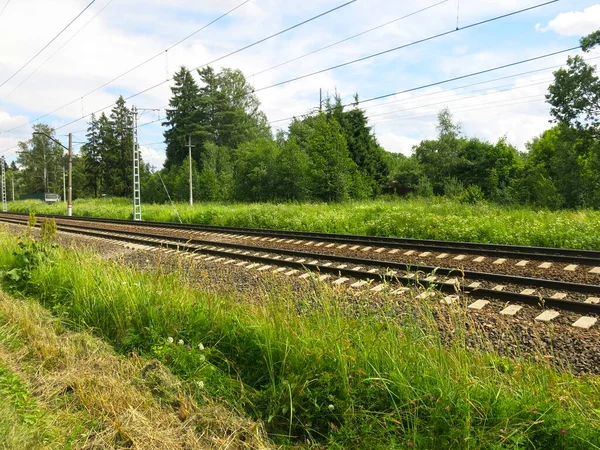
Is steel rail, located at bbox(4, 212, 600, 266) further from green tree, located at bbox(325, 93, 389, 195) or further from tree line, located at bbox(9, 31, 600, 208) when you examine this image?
green tree, located at bbox(325, 93, 389, 195)

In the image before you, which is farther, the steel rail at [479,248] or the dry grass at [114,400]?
the steel rail at [479,248]

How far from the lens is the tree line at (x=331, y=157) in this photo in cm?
3136

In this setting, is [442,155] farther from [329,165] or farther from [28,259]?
[28,259]

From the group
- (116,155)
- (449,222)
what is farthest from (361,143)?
(116,155)

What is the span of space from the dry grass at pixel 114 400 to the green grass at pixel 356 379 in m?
0.21

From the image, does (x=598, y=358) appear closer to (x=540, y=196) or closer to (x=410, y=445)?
(x=410, y=445)

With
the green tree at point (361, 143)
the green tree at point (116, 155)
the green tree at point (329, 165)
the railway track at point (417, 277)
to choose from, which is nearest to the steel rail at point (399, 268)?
the railway track at point (417, 277)

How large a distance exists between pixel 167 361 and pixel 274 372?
41.6 inches

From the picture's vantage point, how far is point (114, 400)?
3422 mm

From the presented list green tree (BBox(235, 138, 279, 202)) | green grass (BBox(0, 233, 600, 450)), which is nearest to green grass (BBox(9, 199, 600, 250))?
green grass (BBox(0, 233, 600, 450))

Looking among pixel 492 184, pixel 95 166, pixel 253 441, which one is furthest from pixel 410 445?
pixel 95 166

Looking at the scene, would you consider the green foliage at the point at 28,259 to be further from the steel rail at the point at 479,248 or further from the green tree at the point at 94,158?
the green tree at the point at 94,158

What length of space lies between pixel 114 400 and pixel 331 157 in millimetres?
30069

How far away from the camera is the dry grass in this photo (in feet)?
9.89
